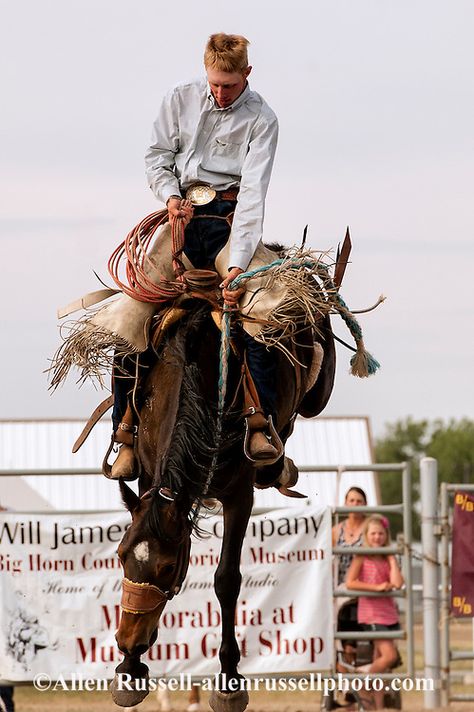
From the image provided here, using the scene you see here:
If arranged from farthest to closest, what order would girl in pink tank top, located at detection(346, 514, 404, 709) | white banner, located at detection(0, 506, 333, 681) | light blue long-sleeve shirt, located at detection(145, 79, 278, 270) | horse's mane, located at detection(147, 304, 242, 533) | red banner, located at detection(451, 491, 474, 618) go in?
red banner, located at detection(451, 491, 474, 618)
girl in pink tank top, located at detection(346, 514, 404, 709)
white banner, located at detection(0, 506, 333, 681)
light blue long-sleeve shirt, located at detection(145, 79, 278, 270)
horse's mane, located at detection(147, 304, 242, 533)

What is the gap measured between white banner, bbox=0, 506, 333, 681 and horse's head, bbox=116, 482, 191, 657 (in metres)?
3.28

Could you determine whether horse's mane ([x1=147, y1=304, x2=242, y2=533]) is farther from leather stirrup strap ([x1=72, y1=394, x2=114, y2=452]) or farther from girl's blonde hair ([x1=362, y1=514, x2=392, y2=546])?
girl's blonde hair ([x1=362, y1=514, x2=392, y2=546])

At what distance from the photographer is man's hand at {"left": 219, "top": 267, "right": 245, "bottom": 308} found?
6.22 m

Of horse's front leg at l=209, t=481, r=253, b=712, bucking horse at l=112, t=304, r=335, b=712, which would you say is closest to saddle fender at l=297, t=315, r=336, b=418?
bucking horse at l=112, t=304, r=335, b=712

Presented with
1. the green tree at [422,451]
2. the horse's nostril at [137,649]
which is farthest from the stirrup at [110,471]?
the green tree at [422,451]

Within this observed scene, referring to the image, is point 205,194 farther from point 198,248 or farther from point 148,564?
point 148,564

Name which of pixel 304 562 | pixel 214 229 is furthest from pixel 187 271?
pixel 304 562

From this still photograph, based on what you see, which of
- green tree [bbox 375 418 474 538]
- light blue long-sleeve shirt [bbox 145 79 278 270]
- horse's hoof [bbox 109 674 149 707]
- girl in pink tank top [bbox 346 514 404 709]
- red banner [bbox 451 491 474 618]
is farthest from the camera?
green tree [bbox 375 418 474 538]

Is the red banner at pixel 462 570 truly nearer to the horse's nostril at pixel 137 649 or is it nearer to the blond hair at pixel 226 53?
the horse's nostril at pixel 137 649

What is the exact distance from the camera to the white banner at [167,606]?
9.22 metres

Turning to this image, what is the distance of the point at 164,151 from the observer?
6.61 meters

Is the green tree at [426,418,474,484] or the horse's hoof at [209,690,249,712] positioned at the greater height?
the horse's hoof at [209,690,249,712]

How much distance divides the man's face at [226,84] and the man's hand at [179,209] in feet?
1.72

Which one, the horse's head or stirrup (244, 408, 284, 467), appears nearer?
the horse's head
